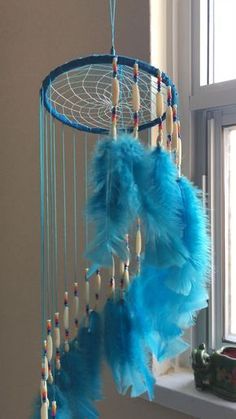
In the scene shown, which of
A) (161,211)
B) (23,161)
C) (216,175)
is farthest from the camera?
(23,161)

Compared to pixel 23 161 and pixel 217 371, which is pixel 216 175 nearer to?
pixel 217 371

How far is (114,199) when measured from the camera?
23.2 inches

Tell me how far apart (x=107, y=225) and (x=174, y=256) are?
88 millimetres

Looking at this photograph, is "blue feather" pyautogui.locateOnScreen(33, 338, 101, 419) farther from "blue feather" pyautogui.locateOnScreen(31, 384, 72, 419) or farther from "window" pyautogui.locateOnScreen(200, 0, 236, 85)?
"window" pyautogui.locateOnScreen(200, 0, 236, 85)

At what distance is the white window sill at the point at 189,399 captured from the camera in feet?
2.85

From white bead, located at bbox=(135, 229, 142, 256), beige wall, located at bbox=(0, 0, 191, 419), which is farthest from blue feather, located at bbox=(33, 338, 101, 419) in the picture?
beige wall, located at bbox=(0, 0, 191, 419)

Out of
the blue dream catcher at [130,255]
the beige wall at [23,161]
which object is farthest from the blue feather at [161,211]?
the beige wall at [23,161]

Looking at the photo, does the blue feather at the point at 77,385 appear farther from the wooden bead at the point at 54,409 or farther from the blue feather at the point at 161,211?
the blue feather at the point at 161,211

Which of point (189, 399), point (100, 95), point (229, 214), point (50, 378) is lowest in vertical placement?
point (189, 399)

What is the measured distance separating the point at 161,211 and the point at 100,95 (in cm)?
45

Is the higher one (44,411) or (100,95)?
(100,95)

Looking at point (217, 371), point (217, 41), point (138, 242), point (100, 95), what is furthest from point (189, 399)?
point (217, 41)

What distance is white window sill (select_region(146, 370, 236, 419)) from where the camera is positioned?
869mm

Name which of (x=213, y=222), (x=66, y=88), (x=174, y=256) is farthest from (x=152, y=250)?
(x=66, y=88)
